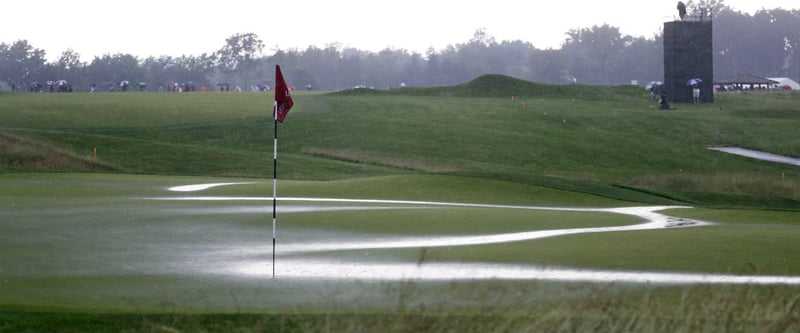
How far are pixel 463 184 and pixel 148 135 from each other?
32717 mm

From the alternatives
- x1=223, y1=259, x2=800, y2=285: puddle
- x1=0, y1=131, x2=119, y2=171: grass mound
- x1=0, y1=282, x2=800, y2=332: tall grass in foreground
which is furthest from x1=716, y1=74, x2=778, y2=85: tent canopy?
x1=0, y1=282, x2=800, y2=332: tall grass in foreground

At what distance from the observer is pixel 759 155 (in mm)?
61875

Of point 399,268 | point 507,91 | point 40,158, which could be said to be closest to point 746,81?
point 507,91

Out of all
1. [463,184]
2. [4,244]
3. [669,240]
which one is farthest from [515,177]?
[4,244]

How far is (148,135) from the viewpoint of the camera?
60.2 metres

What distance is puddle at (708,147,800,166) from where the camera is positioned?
59.9m

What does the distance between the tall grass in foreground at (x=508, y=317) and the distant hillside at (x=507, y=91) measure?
281 ft

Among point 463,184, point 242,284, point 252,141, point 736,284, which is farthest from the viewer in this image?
point 252,141

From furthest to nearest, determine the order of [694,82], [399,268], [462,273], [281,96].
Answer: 1. [694,82]
2. [281,96]
3. [399,268]
4. [462,273]

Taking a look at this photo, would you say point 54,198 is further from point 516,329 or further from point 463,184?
point 516,329

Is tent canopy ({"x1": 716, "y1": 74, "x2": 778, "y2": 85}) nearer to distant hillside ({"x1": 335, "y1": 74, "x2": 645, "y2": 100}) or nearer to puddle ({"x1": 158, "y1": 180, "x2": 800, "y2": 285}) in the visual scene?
distant hillside ({"x1": 335, "y1": 74, "x2": 645, "y2": 100})

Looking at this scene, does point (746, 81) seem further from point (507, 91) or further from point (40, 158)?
point (40, 158)

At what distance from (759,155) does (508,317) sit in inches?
2239

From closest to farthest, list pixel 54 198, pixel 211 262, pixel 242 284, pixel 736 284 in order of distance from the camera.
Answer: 1. pixel 736 284
2. pixel 242 284
3. pixel 211 262
4. pixel 54 198
